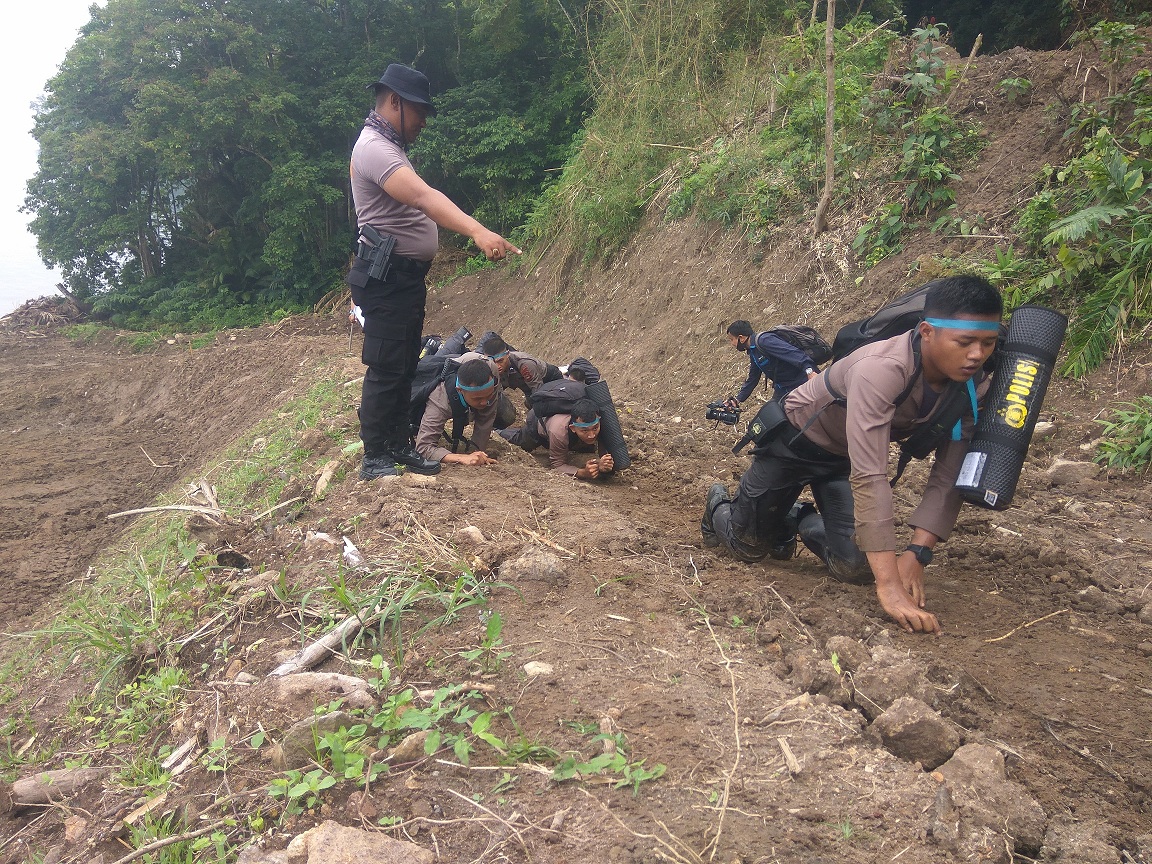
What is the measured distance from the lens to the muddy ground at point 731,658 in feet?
5.98

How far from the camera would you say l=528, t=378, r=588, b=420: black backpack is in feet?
17.1

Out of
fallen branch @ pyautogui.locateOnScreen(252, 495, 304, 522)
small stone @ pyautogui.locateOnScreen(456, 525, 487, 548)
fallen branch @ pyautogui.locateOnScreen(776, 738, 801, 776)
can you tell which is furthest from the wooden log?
fallen branch @ pyautogui.locateOnScreen(776, 738, 801, 776)

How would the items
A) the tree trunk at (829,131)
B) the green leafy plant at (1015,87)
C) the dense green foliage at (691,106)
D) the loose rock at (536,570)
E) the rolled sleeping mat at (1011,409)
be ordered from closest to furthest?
the rolled sleeping mat at (1011,409)
the loose rock at (536,570)
the tree trunk at (829,131)
the green leafy plant at (1015,87)
the dense green foliage at (691,106)

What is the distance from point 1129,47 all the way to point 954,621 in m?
4.89

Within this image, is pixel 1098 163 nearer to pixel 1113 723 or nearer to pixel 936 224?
pixel 936 224

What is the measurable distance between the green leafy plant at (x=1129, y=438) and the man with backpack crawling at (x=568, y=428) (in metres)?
2.84

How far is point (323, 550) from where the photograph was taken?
3.40m

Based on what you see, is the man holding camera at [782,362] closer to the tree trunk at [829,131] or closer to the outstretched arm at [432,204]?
the outstretched arm at [432,204]

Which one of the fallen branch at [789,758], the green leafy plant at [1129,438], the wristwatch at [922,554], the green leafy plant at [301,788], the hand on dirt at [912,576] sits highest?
the green leafy plant at [1129,438]

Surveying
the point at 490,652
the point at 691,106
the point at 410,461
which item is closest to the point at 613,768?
the point at 490,652

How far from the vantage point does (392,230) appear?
3.76 meters

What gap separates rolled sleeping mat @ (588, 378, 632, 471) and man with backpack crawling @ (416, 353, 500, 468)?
72cm

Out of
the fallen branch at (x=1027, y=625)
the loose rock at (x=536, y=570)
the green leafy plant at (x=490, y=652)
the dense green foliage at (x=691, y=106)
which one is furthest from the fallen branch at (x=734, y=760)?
the dense green foliage at (x=691, y=106)

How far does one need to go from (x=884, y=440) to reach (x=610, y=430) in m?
2.67
